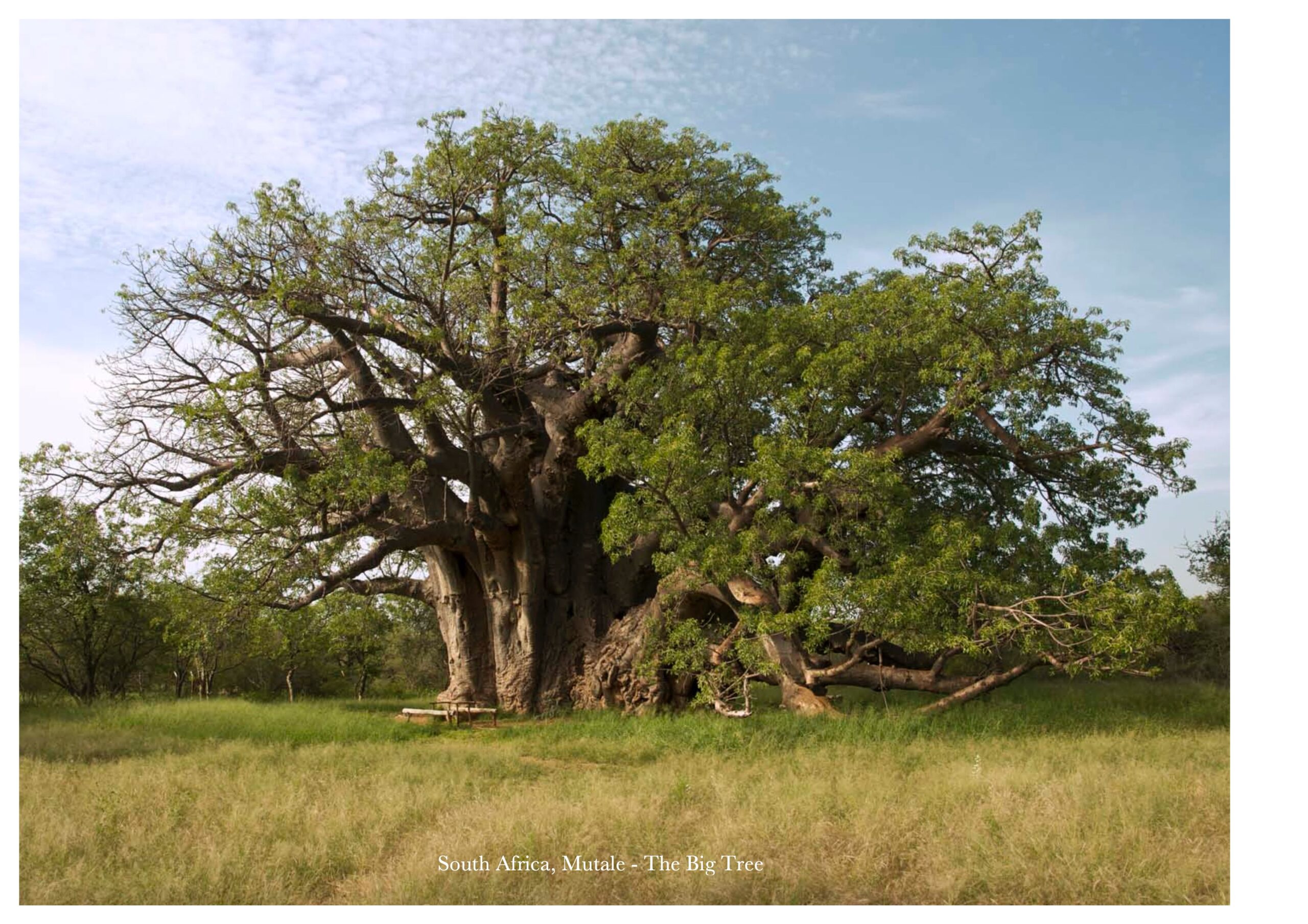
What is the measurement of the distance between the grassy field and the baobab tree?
158cm

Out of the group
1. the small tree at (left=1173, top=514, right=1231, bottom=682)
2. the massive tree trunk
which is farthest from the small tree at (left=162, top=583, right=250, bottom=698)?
the small tree at (left=1173, top=514, right=1231, bottom=682)

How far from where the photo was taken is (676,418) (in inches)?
447

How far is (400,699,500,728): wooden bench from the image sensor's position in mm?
13820

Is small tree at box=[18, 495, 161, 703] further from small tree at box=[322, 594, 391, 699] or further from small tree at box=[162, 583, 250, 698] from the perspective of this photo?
small tree at box=[322, 594, 391, 699]

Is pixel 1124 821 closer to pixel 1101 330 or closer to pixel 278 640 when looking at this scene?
pixel 1101 330

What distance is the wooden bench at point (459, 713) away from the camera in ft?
45.3

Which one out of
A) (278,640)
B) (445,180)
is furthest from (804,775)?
(445,180)

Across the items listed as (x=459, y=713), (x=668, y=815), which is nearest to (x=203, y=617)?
(x=459, y=713)

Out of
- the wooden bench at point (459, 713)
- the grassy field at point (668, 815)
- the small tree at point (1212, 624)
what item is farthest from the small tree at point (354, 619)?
the small tree at point (1212, 624)

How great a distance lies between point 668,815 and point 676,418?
224 inches

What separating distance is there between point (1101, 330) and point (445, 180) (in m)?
9.36

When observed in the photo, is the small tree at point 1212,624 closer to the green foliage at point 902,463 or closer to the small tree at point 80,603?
the green foliage at point 902,463

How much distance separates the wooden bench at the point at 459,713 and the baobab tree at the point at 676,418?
1769mm

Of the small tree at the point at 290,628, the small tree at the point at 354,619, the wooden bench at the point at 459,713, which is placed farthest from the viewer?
the wooden bench at the point at 459,713
